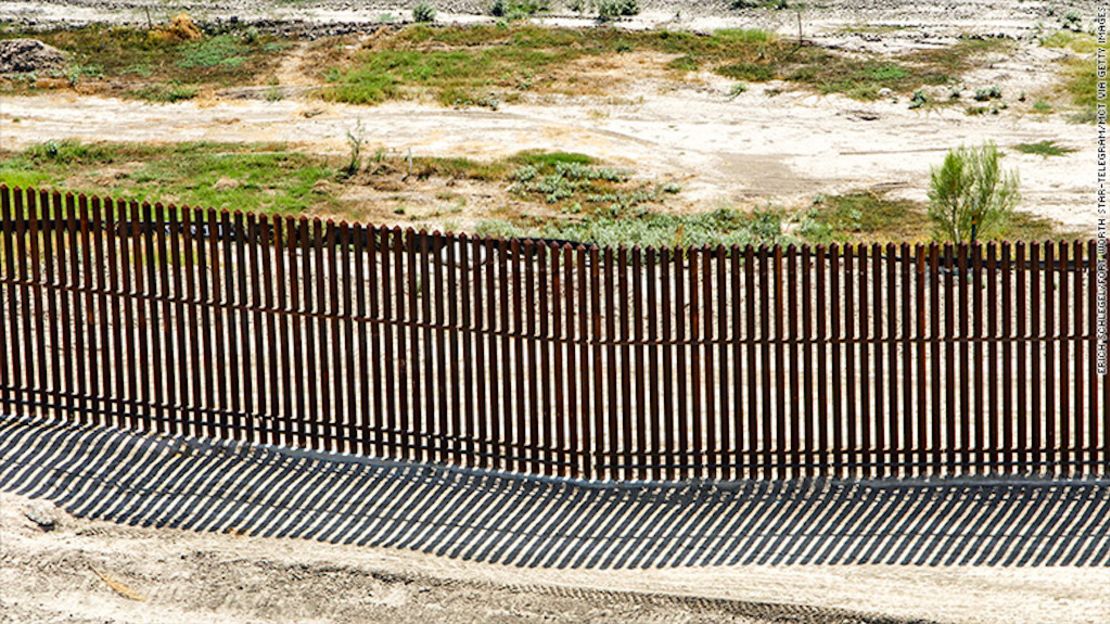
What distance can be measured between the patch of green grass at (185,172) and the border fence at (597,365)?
11827 millimetres

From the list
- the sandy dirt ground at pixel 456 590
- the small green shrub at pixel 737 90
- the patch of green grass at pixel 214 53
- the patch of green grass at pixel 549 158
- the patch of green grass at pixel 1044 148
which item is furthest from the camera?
the patch of green grass at pixel 214 53

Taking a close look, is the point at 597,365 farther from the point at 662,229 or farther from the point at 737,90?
the point at 737,90

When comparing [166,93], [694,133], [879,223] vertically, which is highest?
[166,93]

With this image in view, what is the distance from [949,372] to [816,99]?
84.2 ft

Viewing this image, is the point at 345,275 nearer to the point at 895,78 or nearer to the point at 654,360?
the point at 654,360

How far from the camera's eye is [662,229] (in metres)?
24.5

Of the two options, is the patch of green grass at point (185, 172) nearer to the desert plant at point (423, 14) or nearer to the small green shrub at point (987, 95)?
the small green shrub at point (987, 95)

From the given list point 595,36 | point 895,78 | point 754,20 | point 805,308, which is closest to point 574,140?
point 895,78

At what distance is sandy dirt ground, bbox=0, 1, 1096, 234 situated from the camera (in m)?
29.1

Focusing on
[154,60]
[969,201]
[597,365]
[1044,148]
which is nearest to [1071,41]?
[1044,148]

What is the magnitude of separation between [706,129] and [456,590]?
2390cm

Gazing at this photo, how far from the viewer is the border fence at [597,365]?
12.8 metres

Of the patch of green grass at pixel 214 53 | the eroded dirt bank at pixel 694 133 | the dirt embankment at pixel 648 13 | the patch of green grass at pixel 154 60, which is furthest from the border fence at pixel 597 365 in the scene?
the dirt embankment at pixel 648 13

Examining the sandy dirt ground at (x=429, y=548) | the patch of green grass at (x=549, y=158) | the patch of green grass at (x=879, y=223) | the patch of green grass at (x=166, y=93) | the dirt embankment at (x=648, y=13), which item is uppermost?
the dirt embankment at (x=648, y=13)
